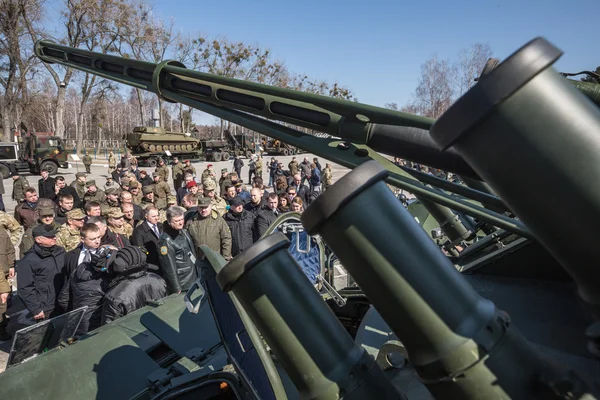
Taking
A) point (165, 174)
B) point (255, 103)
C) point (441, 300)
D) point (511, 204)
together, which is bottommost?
point (441, 300)

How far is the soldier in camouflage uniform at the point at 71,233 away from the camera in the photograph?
5.43m

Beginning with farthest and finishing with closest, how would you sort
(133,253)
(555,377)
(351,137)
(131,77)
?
(133,253), (131,77), (351,137), (555,377)

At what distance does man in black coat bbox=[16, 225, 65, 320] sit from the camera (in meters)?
4.62

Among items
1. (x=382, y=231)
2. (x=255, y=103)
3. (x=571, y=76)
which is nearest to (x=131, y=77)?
(x=255, y=103)

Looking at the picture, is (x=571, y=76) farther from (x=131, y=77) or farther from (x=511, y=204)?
(x=131, y=77)

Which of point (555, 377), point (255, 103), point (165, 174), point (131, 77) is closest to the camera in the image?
point (555, 377)

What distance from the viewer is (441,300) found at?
3.25 ft

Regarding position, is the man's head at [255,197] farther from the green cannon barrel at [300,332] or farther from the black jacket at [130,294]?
the green cannon barrel at [300,332]

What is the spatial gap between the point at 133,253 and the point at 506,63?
4094 millimetres

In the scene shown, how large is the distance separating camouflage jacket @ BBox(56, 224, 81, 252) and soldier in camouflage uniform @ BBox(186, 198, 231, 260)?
1.39 metres

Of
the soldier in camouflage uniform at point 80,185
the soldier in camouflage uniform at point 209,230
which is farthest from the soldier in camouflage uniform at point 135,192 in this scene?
the soldier in camouflage uniform at point 209,230

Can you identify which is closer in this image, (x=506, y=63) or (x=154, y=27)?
(x=506, y=63)

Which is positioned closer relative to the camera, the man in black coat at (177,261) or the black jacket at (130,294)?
the black jacket at (130,294)

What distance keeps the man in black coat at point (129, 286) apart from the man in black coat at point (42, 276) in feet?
3.02
